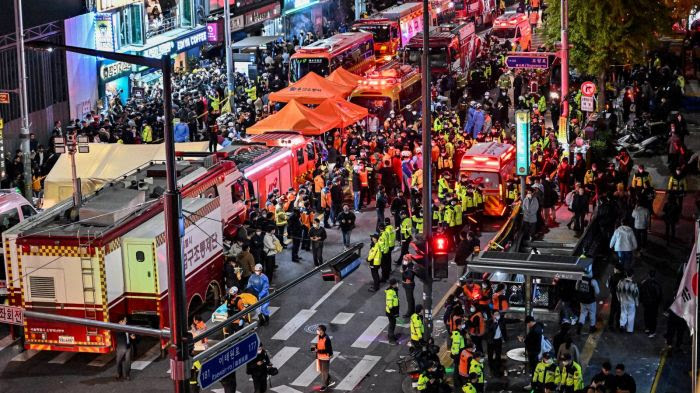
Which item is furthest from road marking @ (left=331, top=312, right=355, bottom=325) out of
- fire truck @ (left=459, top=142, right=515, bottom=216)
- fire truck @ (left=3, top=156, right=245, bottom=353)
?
fire truck @ (left=459, top=142, right=515, bottom=216)

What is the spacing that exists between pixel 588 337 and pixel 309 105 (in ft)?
71.1

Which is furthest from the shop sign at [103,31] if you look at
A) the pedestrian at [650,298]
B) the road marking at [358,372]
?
the pedestrian at [650,298]

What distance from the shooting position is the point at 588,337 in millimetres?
28094

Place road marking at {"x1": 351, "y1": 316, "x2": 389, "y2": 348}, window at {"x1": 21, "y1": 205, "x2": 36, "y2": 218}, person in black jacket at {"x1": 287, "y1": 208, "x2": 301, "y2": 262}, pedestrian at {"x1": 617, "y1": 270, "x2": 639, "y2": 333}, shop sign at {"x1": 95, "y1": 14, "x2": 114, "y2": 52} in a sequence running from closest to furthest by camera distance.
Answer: pedestrian at {"x1": 617, "y1": 270, "x2": 639, "y2": 333} → road marking at {"x1": 351, "y1": 316, "x2": 389, "y2": 348} → window at {"x1": 21, "y1": 205, "x2": 36, "y2": 218} → person in black jacket at {"x1": 287, "y1": 208, "x2": 301, "y2": 262} → shop sign at {"x1": 95, "y1": 14, "x2": 114, "y2": 52}

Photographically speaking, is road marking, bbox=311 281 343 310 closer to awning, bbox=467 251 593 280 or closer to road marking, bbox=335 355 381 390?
road marking, bbox=335 355 381 390

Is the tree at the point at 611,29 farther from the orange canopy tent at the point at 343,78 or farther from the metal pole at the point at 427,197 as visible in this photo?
the metal pole at the point at 427,197

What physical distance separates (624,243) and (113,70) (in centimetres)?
2945

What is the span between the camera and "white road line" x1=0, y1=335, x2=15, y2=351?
28781 mm

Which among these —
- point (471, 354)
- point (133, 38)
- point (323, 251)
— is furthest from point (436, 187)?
point (133, 38)

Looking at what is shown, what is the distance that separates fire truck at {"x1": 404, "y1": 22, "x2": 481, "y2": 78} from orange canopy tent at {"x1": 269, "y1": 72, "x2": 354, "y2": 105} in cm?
862

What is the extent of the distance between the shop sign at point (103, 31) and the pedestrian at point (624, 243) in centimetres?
2789

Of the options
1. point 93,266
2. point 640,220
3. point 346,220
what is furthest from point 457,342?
point 346,220

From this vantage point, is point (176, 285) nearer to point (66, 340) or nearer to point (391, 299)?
point (66, 340)

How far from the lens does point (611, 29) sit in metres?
47.7
